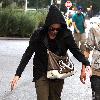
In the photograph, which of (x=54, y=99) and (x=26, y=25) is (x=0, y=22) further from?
(x=54, y=99)

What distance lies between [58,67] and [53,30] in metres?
0.46

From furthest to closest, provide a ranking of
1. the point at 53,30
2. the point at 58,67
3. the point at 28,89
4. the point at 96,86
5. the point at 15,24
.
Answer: the point at 15,24, the point at 28,89, the point at 96,86, the point at 58,67, the point at 53,30

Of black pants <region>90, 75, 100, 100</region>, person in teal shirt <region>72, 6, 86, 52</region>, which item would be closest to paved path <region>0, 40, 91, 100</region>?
black pants <region>90, 75, 100, 100</region>

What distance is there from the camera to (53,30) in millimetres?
5801

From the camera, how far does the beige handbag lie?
585 centimetres

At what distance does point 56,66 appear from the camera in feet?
19.5

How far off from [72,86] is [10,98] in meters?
2.20

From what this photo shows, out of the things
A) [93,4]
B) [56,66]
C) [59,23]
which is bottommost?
[93,4]

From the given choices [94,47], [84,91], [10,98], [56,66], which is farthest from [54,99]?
[84,91]

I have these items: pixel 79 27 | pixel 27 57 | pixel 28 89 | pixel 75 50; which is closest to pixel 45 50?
pixel 27 57

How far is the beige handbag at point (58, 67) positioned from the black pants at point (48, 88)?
89 mm

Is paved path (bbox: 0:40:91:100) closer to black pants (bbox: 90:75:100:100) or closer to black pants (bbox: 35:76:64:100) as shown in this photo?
black pants (bbox: 90:75:100:100)

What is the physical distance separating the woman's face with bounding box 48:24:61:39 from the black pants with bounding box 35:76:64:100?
0.50 m

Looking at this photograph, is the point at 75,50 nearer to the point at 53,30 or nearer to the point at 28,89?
the point at 53,30
